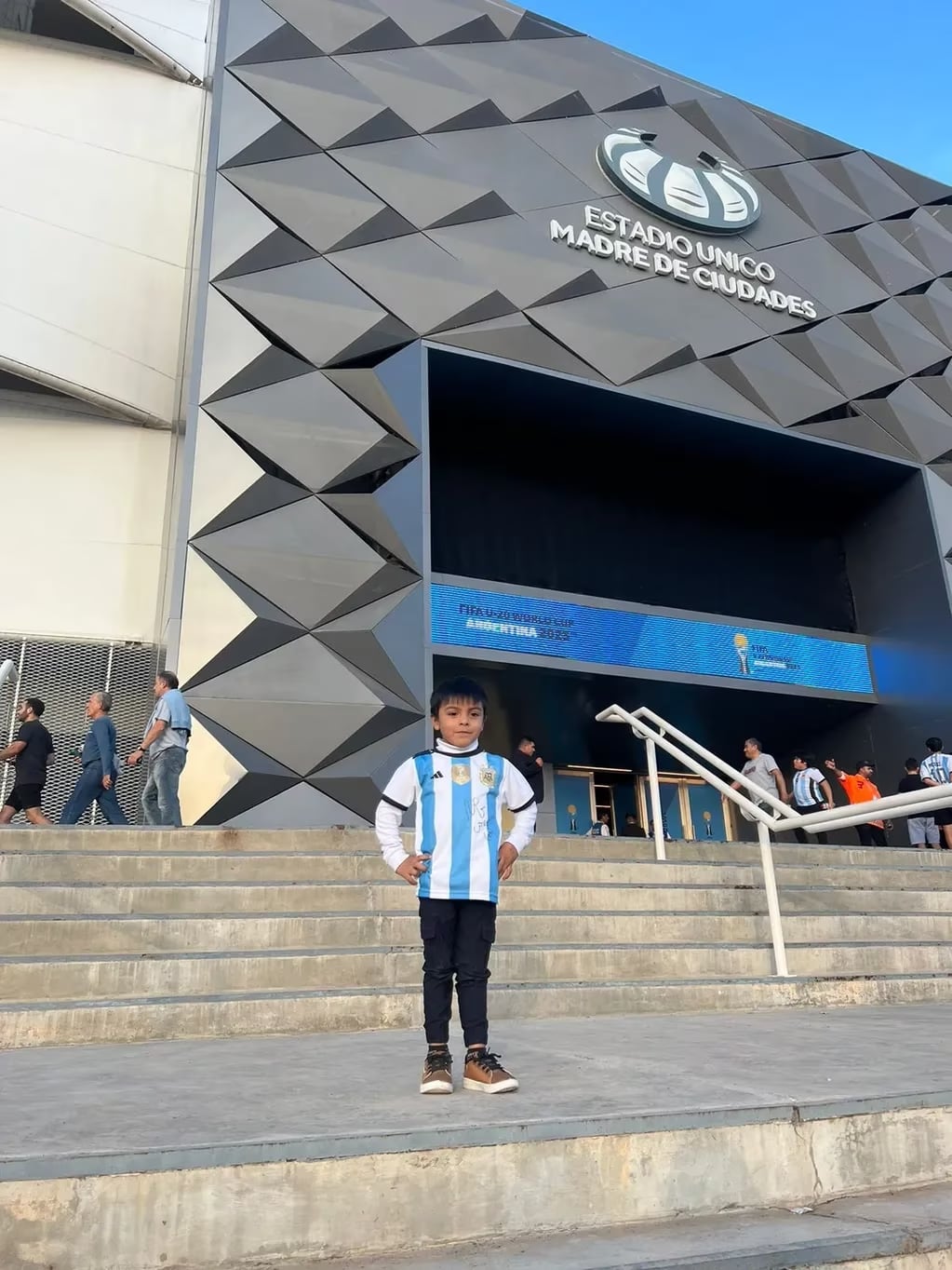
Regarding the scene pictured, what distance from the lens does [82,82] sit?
13180 millimetres

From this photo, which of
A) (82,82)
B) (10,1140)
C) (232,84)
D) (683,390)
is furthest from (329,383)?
(10,1140)

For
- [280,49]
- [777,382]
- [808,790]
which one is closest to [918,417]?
[777,382]

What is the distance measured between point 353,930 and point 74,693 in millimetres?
7552

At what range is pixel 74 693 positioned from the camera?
1096 centimetres

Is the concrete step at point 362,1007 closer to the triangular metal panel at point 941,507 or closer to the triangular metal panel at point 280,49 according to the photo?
the triangular metal panel at point 941,507

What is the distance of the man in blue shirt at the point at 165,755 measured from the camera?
7.72 meters

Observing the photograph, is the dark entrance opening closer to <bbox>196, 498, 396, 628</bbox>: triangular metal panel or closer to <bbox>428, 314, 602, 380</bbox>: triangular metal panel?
<bbox>428, 314, 602, 380</bbox>: triangular metal panel

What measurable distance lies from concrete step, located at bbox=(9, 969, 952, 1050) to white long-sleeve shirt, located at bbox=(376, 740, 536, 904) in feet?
3.97

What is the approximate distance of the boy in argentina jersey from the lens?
9.85ft

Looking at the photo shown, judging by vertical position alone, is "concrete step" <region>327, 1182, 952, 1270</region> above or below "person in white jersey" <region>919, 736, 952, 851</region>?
below

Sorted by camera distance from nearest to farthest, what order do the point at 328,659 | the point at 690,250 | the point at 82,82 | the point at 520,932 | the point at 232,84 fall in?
1. the point at 520,932
2. the point at 328,659
3. the point at 232,84
4. the point at 82,82
5. the point at 690,250

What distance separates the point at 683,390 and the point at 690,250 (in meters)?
2.82

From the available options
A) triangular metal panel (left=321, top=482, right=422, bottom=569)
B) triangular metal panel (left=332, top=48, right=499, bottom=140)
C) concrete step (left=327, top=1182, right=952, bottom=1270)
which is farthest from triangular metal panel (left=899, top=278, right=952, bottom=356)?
concrete step (left=327, top=1182, right=952, bottom=1270)

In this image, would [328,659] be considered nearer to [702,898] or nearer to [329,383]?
[329,383]
